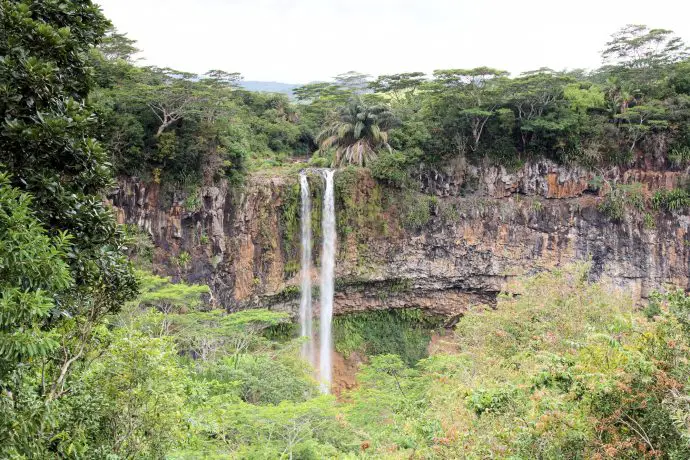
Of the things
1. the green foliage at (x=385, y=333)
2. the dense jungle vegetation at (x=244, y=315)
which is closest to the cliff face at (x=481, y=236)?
the green foliage at (x=385, y=333)

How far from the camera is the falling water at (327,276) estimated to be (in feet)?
71.8

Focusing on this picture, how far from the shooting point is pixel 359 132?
72.8 feet

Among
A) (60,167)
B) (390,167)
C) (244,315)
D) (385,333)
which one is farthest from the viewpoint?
(385,333)

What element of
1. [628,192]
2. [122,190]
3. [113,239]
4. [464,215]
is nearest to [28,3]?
[113,239]

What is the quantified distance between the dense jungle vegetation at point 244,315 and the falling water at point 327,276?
5.42 feet

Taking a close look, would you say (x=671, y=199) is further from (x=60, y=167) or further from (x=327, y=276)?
(x=60, y=167)

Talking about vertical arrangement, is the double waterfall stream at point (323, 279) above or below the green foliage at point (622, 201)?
below

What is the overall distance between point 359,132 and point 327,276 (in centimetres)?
646

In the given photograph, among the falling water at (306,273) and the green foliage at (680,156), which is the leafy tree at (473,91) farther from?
the green foliage at (680,156)

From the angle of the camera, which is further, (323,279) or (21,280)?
(323,279)

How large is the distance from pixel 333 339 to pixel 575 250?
11899mm

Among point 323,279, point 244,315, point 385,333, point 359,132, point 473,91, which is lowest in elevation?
point 385,333

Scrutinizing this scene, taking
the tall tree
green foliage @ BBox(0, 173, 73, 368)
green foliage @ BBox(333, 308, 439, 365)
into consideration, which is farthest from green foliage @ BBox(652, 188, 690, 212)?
green foliage @ BBox(0, 173, 73, 368)

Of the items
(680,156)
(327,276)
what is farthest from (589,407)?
(680,156)
